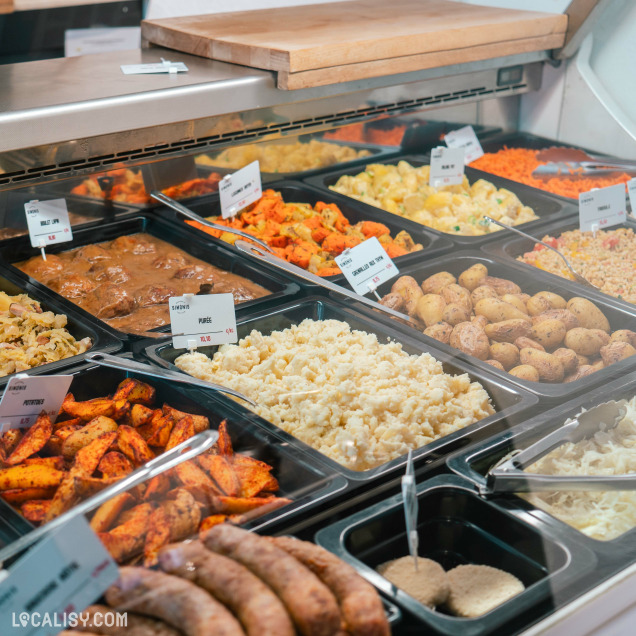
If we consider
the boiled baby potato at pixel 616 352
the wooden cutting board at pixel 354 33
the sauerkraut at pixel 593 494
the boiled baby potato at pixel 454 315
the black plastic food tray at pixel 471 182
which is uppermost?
the wooden cutting board at pixel 354 33

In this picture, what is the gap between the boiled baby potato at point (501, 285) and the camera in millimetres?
2523

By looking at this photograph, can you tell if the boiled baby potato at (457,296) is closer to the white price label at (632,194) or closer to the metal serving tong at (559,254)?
the metal serving tong at (559,254)

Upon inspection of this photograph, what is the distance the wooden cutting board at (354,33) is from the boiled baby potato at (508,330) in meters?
1.12

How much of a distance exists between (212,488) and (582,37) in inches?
121

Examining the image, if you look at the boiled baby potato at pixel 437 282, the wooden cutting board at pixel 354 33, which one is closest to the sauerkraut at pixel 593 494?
the boiled baby potato at pixel 437 282

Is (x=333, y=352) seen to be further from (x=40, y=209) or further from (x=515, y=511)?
(x=40, y=209)

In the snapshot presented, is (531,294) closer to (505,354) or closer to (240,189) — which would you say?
(505,354)

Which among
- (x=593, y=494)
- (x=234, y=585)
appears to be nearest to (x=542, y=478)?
(x=593, y=494)

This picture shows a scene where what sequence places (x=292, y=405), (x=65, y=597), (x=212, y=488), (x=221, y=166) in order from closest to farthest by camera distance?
(x=65, y=597)
(x=212, y=488)
(x=292, y=405)
(x=221, y=166)

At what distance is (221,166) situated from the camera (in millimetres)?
3131

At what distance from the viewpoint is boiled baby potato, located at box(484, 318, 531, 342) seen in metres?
2.24

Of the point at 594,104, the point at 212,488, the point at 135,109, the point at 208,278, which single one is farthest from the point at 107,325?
the point at 594,104

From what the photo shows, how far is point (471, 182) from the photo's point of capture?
3615 millimetres

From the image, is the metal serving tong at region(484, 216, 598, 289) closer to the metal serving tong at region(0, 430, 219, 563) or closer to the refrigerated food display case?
the refrigerated food display case
